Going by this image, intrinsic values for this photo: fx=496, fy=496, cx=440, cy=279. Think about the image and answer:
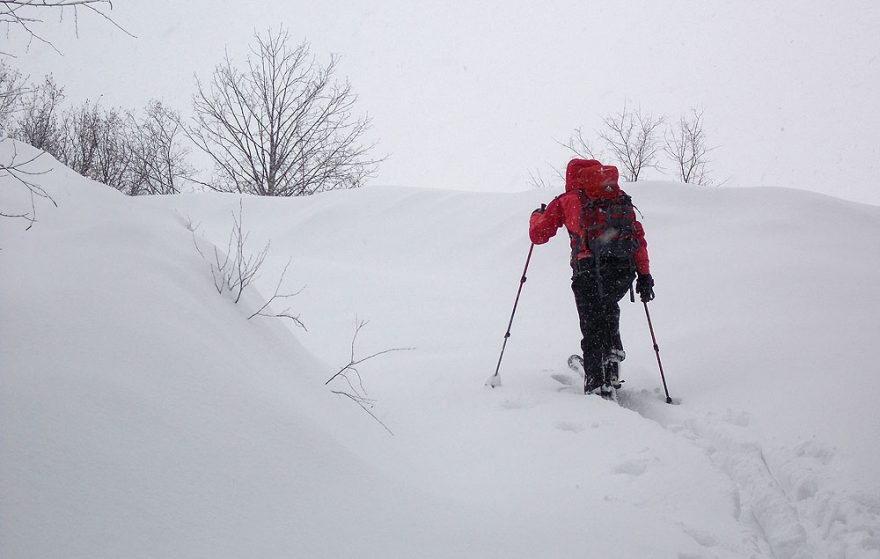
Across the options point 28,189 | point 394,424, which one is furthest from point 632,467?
point 28,189

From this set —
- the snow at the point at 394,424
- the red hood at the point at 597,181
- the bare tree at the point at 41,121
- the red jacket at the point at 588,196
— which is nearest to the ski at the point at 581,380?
the snow at the point at 394,424

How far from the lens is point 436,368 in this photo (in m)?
4.86

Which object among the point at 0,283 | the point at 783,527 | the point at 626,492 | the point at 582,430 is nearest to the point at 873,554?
the point at 783,527

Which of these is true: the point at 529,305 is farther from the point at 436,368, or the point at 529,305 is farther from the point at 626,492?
the point at 626,492

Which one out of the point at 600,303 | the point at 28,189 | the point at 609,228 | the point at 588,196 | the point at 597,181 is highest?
the point at 597,181

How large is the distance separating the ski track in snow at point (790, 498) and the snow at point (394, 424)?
1 centimetres

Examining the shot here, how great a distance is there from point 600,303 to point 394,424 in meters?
2.03

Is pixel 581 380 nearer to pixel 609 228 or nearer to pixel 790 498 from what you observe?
pixel 609 228

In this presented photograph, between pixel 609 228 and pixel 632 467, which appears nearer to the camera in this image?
pixel 632 467

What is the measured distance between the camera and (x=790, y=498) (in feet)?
8.55

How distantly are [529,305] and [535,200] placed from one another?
415cm

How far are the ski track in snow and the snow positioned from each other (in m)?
0.01

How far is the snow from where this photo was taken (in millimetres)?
1482

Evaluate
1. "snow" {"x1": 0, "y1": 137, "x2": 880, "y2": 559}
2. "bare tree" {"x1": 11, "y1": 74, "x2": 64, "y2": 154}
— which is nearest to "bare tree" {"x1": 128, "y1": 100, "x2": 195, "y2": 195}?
"bare tree" {"x1": 11, "y1": 74, "x2": 64, "y2": 154}
